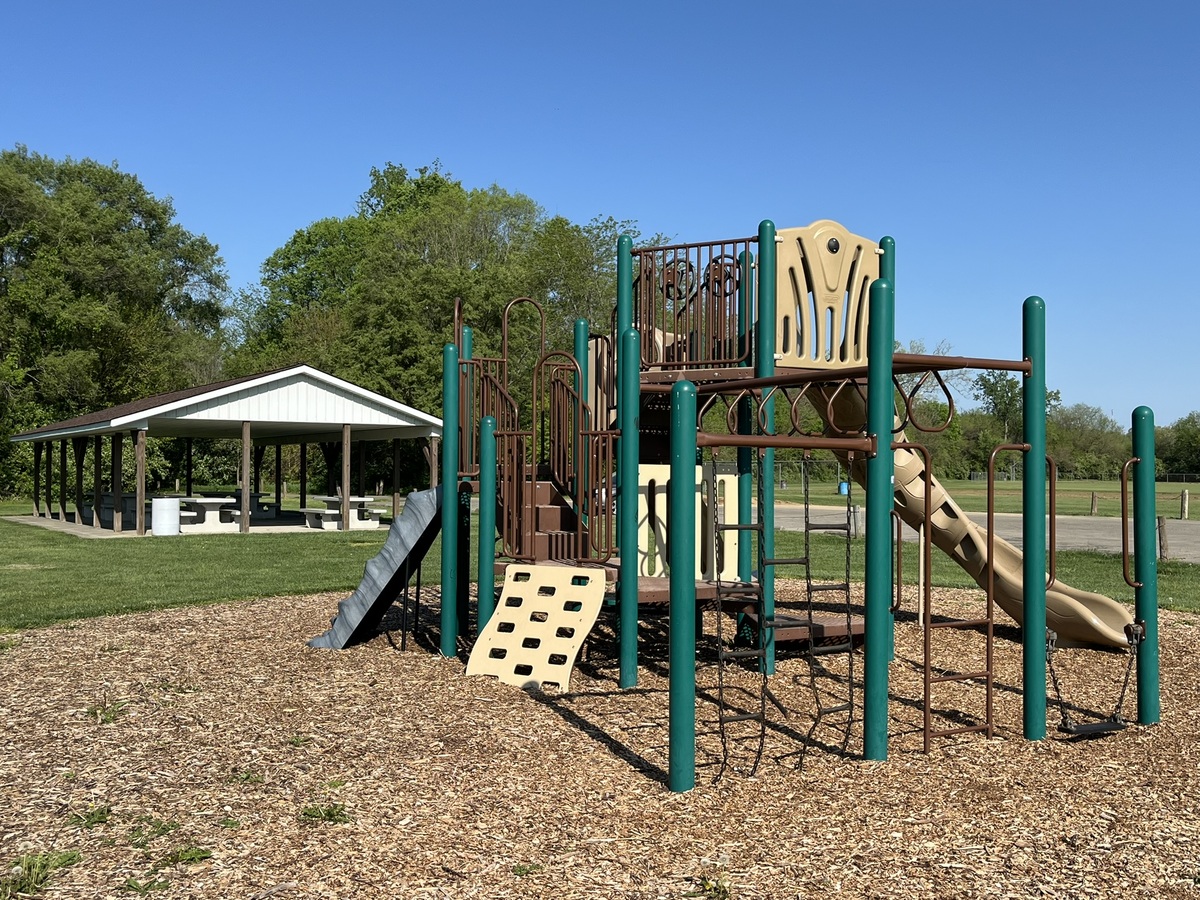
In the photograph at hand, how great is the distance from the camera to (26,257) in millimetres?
47281

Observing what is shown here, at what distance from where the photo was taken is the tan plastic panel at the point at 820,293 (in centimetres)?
814

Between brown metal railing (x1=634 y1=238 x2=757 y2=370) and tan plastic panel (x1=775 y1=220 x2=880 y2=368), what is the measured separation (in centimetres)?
29

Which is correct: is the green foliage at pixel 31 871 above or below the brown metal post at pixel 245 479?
below

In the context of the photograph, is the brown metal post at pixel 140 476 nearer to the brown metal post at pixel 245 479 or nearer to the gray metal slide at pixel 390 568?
the brown metal post at pixel 245 479

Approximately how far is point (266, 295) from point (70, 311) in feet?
84.7

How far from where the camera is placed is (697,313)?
A: 8.69m

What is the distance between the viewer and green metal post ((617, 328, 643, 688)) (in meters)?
7.43

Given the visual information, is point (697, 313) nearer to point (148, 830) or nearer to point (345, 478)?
point (148, 830)

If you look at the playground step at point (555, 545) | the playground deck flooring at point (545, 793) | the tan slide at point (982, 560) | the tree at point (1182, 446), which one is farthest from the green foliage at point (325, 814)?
the tree at point (1182, 446)


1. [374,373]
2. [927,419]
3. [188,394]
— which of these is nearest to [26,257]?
[374,373]

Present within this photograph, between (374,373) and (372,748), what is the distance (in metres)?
41.1

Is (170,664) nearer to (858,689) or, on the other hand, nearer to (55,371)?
(858,689)

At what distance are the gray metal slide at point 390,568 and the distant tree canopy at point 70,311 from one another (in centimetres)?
3949

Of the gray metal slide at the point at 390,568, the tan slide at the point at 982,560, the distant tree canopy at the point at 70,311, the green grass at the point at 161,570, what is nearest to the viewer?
the gray metal slide at the point at 390,568
